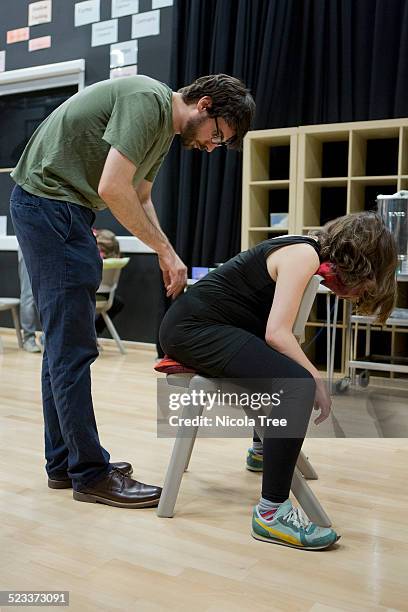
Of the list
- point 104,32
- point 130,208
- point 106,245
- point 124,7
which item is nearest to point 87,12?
point 104,32

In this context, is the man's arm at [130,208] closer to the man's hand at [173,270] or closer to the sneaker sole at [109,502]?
the man's hand at [173,270]

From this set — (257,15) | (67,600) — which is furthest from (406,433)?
(257,15)

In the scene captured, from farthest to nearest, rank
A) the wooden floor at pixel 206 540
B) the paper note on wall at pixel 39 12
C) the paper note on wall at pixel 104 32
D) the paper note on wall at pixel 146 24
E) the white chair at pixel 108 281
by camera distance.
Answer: the paper note on wall at pixel 39 12 → the paper note on wall at pixel 104 32 → the paper note on wall at pixel 146 24 → the white chair at pixel 108 281 → the wooden floor at pixel 206 540

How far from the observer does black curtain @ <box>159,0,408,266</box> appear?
4.07 m

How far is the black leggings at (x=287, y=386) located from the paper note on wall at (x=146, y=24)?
413cm

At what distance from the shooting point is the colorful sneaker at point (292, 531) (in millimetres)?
1534

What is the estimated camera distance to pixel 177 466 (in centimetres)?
173

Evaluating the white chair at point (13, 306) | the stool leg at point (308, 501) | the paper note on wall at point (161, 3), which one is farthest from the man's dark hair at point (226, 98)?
the paper note on wall at point (161, 3)

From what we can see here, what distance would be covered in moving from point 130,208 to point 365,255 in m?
0.59

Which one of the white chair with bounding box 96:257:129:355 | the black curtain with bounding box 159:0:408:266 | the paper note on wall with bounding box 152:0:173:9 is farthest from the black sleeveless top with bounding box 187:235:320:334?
the paper note on wall with bounding box 152:0:173:9

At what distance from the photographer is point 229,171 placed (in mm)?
4531

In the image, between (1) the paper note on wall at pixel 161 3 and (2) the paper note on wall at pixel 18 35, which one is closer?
(1) the paper note on wall at pixel 161 3

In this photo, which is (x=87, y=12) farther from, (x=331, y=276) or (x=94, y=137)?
(x=331, y=276)

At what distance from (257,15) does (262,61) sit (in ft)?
1.07
